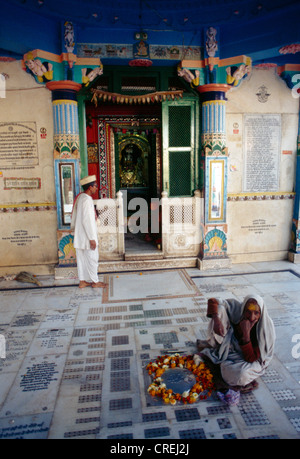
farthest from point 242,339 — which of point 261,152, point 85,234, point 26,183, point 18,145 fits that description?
point 18,145

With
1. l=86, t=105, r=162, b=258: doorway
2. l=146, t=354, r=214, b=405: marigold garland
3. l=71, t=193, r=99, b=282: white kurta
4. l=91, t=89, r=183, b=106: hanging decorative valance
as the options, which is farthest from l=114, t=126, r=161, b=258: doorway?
l=146, t=354, r=214, b=405: marigold garland

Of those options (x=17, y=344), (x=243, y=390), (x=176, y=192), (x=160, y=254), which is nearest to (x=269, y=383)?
(x=243, y=390)

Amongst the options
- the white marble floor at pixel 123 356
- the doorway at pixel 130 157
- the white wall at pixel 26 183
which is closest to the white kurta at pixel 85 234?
the white marble floor at pixel 123 356

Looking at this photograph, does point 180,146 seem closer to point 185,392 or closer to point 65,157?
point 65,157

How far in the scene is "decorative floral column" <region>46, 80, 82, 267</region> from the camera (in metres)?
6.08

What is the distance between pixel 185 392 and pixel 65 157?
446 cm

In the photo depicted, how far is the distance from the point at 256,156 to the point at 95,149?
13.6 ft

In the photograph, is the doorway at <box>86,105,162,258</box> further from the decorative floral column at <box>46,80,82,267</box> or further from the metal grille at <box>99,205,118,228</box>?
the decorative floral column at <box>46,80,82,267</box>

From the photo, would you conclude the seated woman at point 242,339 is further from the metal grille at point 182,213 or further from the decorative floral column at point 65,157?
the decorative floral column at point 65,157

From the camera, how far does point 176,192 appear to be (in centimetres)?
680

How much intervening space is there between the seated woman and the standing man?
9.38 feet

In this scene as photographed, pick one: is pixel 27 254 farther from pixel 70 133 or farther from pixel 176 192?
pixel 176 192

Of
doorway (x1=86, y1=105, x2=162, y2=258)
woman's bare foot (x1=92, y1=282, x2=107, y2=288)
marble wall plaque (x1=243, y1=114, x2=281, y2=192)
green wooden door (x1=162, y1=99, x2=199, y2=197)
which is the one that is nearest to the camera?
woman's bare foot (x1=92, y1=282, x2=107, y2=288)
